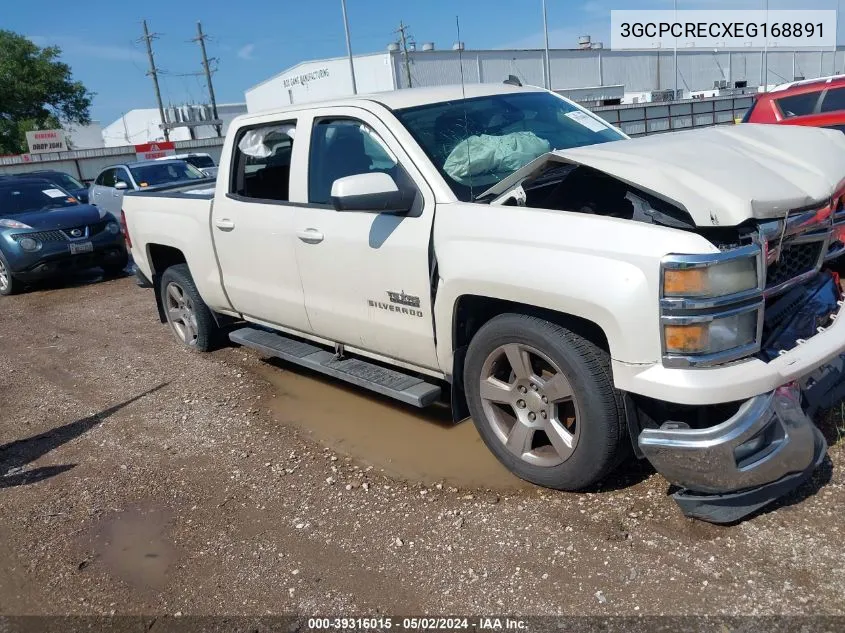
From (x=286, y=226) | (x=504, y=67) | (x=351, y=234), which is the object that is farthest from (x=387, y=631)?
(x=504, y=67)

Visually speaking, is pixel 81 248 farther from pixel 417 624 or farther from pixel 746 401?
pixel 746 401

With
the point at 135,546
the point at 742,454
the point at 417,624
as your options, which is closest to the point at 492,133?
the point at 742,454

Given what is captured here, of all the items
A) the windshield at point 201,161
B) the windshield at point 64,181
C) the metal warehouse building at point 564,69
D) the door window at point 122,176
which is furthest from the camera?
the metal warehouse building at point 564,69

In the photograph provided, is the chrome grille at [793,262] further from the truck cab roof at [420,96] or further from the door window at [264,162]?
the door window at [264,162]

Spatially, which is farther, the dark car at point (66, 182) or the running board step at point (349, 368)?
the dark car at point (66, 182)

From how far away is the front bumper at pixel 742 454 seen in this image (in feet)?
9.37

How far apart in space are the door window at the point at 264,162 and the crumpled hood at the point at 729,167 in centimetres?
182

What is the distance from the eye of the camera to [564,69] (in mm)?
59094

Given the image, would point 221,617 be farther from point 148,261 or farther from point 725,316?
point 148,261

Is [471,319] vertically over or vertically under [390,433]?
over

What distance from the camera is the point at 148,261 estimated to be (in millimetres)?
6652

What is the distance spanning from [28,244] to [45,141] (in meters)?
39.4

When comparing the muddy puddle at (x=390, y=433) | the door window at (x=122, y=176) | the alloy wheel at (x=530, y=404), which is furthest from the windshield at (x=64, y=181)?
the alloy wheel at (x=530, y=404)

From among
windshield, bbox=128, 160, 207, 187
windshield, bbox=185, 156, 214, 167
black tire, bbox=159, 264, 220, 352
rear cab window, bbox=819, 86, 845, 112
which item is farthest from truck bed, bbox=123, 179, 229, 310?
windshield, bbox=185, 156, 214, 167
